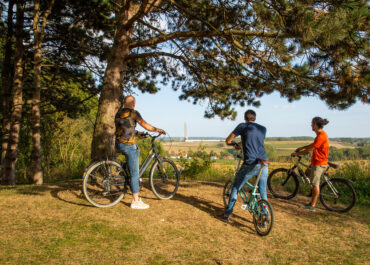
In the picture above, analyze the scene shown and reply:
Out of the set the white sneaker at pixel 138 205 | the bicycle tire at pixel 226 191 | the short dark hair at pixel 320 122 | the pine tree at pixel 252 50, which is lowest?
the white sneaker at pixel 138 205

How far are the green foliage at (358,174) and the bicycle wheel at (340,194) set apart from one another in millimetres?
2985

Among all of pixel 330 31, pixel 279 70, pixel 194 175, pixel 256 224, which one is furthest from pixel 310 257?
pixel 194 175

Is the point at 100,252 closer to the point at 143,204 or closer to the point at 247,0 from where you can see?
the point at 143,204

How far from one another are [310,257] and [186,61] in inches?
233

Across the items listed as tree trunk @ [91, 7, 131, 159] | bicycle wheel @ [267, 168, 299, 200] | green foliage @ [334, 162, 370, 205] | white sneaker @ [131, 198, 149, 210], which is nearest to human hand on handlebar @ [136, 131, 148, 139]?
white sneaker @ [131, 198, 149, 210]

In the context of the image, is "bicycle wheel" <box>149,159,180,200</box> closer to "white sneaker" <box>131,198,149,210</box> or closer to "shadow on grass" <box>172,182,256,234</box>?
"shadow on grass" <box>172,182,256,234</box>

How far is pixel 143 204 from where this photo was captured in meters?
5.00

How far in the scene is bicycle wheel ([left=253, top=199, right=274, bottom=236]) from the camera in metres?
3.99

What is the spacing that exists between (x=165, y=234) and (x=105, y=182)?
1666mm

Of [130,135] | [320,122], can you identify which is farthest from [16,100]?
[320,122]

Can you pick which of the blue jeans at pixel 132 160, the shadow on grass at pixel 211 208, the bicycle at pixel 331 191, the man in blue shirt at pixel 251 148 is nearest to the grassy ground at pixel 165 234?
the shadow on grass at pixel 211 208

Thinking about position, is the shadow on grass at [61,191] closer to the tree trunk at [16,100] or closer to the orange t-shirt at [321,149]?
the orange t-shirt at [321,149]

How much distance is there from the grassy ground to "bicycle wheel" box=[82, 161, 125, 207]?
0.22m

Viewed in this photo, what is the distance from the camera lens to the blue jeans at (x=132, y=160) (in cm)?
484
